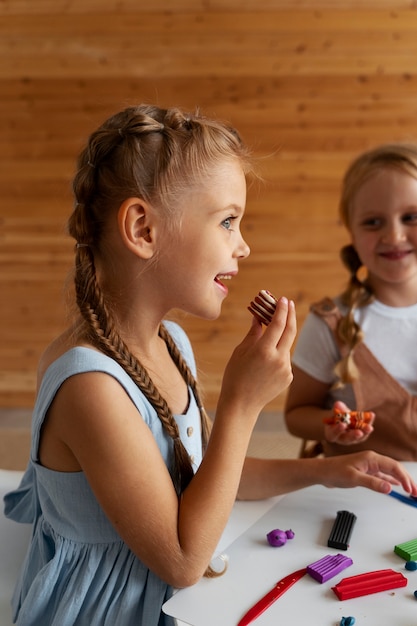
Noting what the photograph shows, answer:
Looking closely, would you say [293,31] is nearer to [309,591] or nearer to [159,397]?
[159,397]

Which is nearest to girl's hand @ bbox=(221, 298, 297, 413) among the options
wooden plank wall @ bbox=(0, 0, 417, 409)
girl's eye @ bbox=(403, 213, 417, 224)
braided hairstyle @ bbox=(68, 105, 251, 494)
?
braided hairstyle @ bbox=(68, 105, 251, 494)

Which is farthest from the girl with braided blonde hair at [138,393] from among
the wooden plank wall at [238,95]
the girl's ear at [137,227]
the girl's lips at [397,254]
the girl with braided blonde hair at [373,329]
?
the wooden plank wall at [238,95]

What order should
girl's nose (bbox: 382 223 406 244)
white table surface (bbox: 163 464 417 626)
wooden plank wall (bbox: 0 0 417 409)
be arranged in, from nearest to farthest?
white table surface (bbox: 163 464 417 626) < girl's nose (bbox: 382 223 406 244) < wooden plank wall (bbox: 0 0 417 409)

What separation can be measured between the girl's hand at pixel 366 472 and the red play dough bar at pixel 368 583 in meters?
0.18

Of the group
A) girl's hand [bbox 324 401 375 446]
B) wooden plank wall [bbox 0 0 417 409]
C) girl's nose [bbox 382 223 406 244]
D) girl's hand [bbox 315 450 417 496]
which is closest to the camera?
girl's hand [bbox 315 450 417 496]

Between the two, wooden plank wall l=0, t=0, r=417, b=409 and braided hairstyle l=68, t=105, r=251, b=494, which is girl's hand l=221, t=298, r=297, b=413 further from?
wooden plank wall l=0, t=0, r=417, b=409

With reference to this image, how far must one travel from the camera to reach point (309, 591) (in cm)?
90

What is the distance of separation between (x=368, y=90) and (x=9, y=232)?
1.88m

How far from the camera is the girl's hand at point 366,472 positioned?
109 centimetres

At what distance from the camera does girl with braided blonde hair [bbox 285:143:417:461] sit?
1608 millimetres

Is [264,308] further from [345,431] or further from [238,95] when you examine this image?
[238,95]

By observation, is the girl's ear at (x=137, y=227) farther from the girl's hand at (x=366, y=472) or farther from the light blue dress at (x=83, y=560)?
the girl's hand at (x=366, y=472)

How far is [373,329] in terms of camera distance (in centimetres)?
172

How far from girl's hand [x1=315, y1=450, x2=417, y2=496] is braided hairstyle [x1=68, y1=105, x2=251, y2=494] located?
0.83ft
